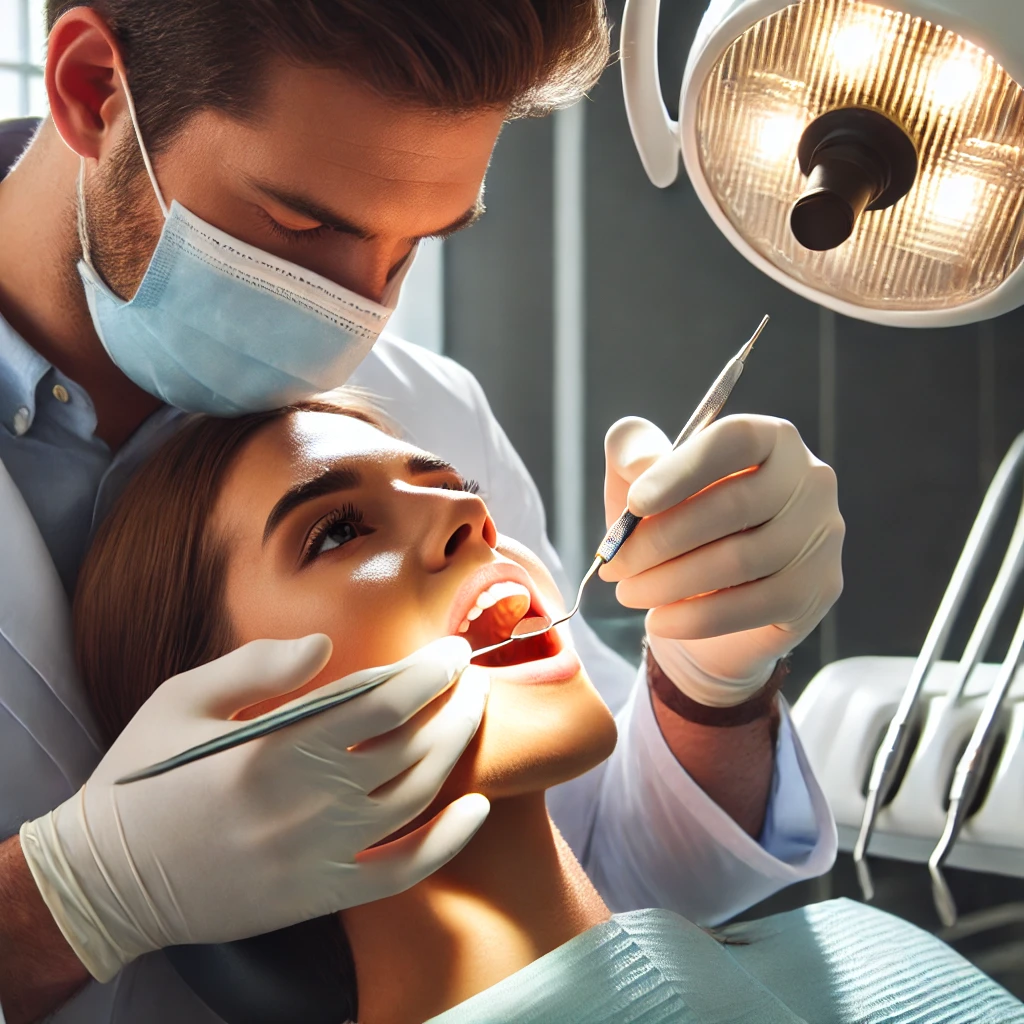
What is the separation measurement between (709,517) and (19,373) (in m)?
0.92

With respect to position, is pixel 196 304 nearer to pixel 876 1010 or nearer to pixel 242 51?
pixel 242 51

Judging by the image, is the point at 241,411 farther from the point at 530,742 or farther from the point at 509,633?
the point at 530,742

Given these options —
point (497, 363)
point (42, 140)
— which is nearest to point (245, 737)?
point (42, 140)

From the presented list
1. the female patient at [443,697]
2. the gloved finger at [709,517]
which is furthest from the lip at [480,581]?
the gloved finger at [709,517]

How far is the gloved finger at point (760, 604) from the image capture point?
132 cm

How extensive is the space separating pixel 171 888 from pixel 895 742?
145cm

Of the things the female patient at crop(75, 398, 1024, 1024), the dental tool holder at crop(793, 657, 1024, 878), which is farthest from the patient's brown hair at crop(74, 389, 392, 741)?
the dental tool holder at crop(793, 657, 1024, 878)

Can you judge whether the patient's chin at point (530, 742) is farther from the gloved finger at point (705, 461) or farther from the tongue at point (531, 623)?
the gloved finger at point (705, 461)

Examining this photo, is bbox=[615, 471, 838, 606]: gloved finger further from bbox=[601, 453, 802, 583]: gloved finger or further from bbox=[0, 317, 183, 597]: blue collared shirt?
bbox=[0, 317, 183, 597]: blue collared shirt

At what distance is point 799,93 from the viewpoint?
48.0 inches

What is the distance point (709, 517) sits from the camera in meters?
1.28

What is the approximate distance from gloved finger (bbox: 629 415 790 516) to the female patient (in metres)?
0.18

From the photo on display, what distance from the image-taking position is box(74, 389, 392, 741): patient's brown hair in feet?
4.50

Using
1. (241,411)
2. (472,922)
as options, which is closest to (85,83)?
(241,411)
